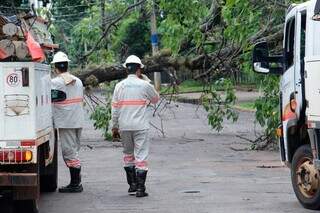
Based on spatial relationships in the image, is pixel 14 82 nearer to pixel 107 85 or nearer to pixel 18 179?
pixel 18 179

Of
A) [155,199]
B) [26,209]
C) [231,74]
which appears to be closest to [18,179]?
[26,209]

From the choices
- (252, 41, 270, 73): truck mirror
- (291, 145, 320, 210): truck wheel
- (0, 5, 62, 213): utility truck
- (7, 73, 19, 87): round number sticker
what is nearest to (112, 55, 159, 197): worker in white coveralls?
(252, 41, 270, 73): truck mirror

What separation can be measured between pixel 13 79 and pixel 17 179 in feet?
3.37

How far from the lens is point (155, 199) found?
10.1m

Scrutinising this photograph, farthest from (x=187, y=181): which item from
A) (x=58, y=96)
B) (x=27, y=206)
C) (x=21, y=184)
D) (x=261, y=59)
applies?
(x=21, y=184)


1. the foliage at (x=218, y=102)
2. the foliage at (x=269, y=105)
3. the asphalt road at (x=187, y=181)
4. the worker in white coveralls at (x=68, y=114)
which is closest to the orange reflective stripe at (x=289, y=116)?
the asphalt road at (x=187, y=181)

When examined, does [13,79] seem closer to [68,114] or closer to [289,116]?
[68,114]

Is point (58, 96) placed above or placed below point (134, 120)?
A: above

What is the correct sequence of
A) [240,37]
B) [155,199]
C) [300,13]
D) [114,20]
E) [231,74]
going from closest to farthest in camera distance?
[300,13] < [155,199] < [240,37] < [231,74] < [114,20]

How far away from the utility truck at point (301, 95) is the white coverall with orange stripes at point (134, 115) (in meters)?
1.63

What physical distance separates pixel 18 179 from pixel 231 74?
35.0 feet

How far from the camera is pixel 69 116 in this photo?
34.3 feet

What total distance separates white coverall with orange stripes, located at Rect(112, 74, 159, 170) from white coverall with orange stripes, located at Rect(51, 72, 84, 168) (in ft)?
1.74

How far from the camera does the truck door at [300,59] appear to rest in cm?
898
